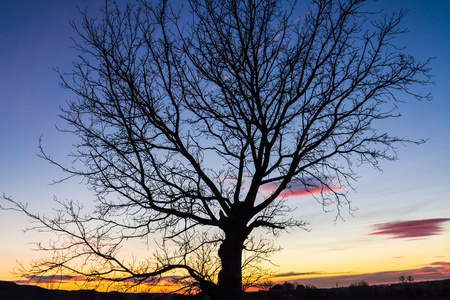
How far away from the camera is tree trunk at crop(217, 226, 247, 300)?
24.1ft

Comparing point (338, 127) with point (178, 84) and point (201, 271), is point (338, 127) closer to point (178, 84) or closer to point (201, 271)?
point (178, 84)

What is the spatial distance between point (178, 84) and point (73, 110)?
225cm

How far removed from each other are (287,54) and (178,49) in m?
2.35

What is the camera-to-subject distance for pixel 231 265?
24.5 ft

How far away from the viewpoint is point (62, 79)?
8.05 m

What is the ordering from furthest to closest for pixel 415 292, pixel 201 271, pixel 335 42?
pixel 415 292 < pixel 335 42 < pixel 201 271

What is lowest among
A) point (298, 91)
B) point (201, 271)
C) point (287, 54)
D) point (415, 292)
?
point (415, 292)

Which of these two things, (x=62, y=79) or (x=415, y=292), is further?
(x=415, y=292)

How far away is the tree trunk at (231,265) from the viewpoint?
24.1 feet

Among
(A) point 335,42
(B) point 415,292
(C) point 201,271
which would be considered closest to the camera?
(C) point 201,271

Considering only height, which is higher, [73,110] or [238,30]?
[238,30]

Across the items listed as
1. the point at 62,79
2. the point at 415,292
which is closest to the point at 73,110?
the point at 62,79

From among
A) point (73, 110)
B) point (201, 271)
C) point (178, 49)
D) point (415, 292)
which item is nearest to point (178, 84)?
point (178, 49)

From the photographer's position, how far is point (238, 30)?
8055 millimetres
